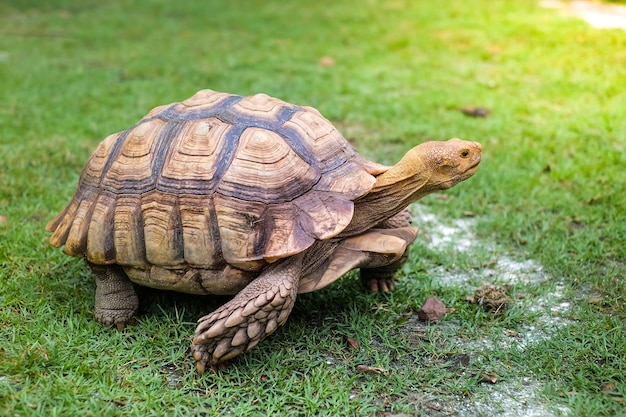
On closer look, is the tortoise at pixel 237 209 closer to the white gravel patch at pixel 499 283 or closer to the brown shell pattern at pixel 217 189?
the brown shell pattern at pixel 217 189

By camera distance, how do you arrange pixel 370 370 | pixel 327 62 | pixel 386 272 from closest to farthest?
pixel 370 370, pixel 386 272, pixel 327 62

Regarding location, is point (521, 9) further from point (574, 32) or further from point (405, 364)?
point (405, 364)

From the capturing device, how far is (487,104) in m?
6.21

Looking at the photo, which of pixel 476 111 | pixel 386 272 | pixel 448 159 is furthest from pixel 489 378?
pixel 476 111

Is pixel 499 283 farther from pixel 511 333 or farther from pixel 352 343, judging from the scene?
pixel 352 343

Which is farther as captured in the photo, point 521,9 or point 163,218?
point 521,9

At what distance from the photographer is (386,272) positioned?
3.15 m

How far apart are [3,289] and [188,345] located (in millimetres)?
1022

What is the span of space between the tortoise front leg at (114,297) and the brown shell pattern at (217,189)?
0.38ft

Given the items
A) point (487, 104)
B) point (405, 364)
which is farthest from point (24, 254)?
point (487, 104)

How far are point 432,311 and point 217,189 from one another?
1.17 metres

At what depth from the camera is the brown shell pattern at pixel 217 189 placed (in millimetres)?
2592

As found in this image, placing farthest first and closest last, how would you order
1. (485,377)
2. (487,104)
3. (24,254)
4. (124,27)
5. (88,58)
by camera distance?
(124,27) < (88,58) < (487,104) < (24,254) < (485,377)

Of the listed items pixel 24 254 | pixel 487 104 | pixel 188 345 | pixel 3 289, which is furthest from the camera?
pixel 487 104
